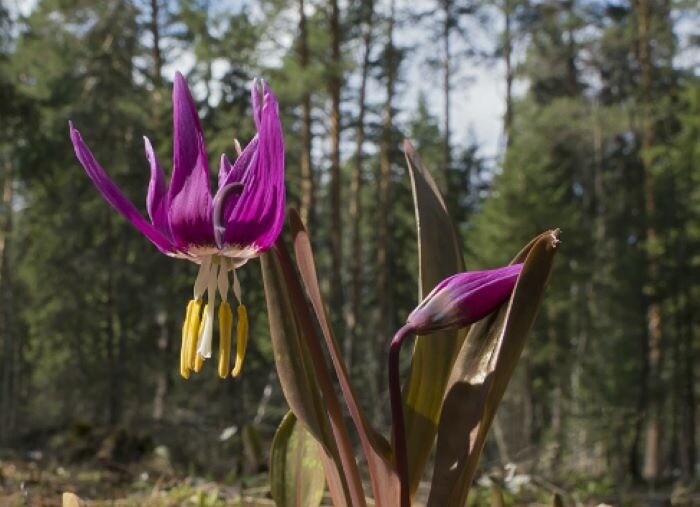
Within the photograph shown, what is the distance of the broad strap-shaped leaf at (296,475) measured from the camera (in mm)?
1895

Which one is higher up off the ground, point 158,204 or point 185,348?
point 158,204

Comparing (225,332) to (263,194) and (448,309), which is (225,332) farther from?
(448,309)

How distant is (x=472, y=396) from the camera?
1544mm

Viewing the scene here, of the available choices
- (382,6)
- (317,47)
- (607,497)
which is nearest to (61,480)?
(607,497)

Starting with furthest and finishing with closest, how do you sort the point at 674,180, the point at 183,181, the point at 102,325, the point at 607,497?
the point at 674,180, the point at 102,325, the point at 607,497, the point at 183,181

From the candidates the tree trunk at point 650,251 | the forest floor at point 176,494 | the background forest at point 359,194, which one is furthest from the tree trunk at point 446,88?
the forest floor at point 176,494

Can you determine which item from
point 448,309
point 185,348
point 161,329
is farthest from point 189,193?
point 161,329

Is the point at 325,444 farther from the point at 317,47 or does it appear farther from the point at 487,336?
the point at 317,47

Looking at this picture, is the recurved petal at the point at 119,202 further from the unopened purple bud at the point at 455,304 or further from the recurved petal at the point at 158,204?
the unopened purple bud at the point at 455,304

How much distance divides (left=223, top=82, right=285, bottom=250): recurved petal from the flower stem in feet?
0.87

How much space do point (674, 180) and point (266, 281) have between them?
17945mm

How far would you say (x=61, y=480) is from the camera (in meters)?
3.85

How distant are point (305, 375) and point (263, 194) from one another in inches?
17.4

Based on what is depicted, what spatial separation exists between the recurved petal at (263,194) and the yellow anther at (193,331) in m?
0.12
